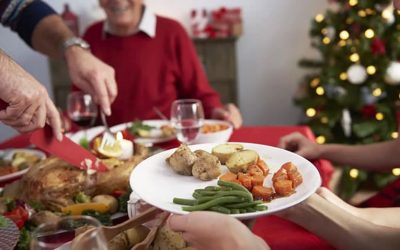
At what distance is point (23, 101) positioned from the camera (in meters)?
0.96

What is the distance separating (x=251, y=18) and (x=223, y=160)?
303cm

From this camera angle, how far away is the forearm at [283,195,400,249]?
3.09 ft

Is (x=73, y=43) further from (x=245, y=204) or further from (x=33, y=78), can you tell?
(x=245, y=204)

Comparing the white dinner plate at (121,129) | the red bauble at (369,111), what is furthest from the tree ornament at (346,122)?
the white dinner plate at (121,129)

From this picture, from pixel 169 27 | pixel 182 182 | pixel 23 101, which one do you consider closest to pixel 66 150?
pixel 23 101

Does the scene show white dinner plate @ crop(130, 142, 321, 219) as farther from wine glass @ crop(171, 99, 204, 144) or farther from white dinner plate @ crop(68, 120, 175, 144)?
white dinner plate @ crop(68, 120, 175, 144)

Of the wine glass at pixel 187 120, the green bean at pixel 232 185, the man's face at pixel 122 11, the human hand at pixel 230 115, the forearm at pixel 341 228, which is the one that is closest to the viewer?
the green bean at pixel 232 185

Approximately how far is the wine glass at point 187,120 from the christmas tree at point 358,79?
1.70 metres

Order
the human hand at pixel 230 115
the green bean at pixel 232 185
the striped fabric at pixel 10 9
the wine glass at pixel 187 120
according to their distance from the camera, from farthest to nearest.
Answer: the human hand at pixel 230 115 → the striped fabric at pixel 10 9 → the wine glass at pixel 187 120 → the green bean at pixel 232 185

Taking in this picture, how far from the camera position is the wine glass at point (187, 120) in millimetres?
1376

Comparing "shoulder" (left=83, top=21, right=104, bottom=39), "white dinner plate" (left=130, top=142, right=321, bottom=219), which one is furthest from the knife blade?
"shoulder" (left=83, top=21, right=104, bottom=39)

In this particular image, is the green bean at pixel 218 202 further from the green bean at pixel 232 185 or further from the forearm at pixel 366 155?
the forearm at pixel 366 155

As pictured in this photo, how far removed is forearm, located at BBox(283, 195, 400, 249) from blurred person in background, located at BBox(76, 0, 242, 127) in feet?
4.57

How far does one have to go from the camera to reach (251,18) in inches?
149
